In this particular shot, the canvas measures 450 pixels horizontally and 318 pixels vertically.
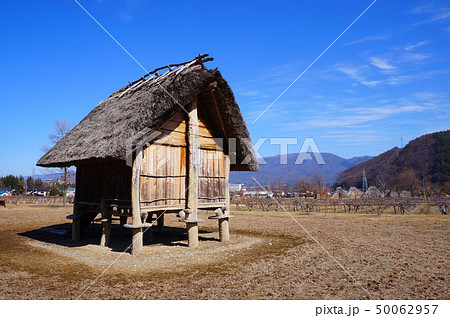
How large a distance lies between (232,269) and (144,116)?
199 inches

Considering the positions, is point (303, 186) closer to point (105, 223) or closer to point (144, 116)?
point (105, 223)

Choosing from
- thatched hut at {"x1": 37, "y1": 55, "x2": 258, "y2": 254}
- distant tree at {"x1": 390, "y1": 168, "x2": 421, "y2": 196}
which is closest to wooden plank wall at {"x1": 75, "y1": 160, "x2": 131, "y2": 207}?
thatched hut at {"x1": 37, "y1": 55, "x2": 258, "y2": 254}

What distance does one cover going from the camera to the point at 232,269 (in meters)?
8.07

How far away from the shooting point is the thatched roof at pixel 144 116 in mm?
9719

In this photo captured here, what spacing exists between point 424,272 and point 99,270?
25.4ft

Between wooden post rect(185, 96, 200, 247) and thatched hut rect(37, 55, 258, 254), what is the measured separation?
34mm

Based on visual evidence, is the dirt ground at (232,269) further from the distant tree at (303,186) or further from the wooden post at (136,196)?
the distant tree at (303,186)

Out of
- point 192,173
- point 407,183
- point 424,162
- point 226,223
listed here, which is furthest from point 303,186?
point 192,173

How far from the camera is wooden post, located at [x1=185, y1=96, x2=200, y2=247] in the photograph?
11.1m

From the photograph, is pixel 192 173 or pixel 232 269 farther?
pixel 192 173

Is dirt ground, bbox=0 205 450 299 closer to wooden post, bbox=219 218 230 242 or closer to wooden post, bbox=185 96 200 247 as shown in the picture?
wooden post, bbox=219 218 230 242

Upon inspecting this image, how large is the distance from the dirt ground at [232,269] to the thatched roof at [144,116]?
10.1ft

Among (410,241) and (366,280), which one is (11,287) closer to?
(366,280)
